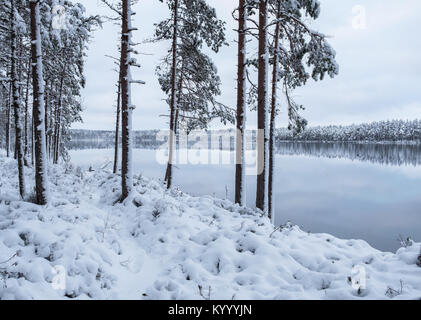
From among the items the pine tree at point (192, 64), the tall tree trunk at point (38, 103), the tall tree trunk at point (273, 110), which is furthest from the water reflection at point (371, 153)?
the tall tree trunk at point (273, 110)

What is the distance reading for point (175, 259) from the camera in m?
5.97

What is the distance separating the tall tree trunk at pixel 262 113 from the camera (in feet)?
31.4

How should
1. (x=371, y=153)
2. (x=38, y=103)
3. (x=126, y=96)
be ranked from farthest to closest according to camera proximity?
1. (x=371, y=153)
2. (x=126, y=96)
3. (x=38, y=103)

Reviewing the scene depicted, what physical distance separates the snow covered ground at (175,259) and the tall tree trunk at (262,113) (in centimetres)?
196

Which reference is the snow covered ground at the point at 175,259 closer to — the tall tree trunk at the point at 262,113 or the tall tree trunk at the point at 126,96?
the tall tree trunk at the point at 126,96

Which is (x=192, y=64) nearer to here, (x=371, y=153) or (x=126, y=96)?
(x=126, y=96)

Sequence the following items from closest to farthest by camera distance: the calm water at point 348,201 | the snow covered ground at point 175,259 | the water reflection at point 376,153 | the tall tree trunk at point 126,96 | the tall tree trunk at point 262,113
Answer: the snow covered ground at point 175,259
the tall tree trunk at point 126,96
the tall tree trunk at point 262,113
the calm water at point 348,201
the water reflection at point 376,153

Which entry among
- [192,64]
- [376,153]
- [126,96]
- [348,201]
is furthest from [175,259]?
[376,153]

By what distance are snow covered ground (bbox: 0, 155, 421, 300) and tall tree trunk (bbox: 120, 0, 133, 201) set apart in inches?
60.6

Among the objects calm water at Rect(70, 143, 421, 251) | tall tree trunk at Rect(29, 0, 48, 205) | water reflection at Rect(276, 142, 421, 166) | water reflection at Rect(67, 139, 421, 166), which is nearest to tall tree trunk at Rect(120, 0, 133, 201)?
tall tree trunk at Rect(29, 0, 48, 205)

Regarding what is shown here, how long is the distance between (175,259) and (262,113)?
5995 millimetres
